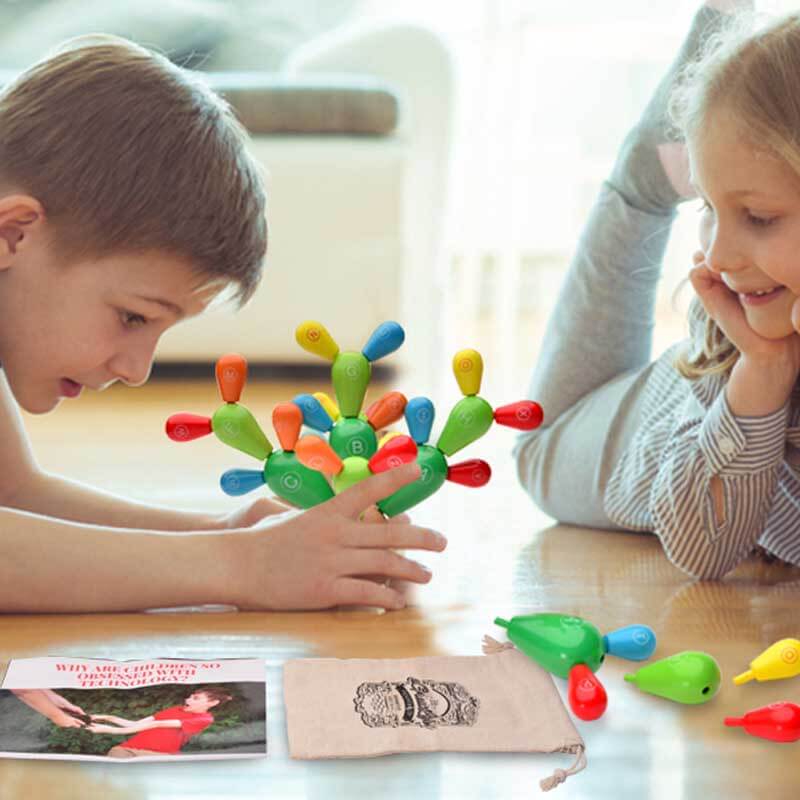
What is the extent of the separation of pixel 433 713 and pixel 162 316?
0.45m

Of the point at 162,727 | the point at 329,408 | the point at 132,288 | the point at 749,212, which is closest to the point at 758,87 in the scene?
the point at 749,212

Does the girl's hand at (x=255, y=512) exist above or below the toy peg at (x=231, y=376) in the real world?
below

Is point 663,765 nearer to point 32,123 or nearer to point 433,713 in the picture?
point 433,713

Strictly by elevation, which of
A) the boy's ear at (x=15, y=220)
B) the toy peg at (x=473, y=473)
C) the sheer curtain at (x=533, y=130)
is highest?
the boy's ear at (x=15, y=220)

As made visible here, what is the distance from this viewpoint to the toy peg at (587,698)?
31.3 inches

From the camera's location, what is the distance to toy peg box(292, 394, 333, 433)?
99cm

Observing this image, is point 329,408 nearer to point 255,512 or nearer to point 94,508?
point 255,512

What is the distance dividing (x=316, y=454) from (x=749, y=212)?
0.39 m

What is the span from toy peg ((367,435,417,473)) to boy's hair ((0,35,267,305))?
0.82ft

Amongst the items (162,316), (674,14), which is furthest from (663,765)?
(674,14)

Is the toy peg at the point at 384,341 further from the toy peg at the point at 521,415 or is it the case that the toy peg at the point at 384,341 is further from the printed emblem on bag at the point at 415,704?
the printed emblem on bag at the point at 415,704

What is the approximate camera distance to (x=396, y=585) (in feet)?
3.56

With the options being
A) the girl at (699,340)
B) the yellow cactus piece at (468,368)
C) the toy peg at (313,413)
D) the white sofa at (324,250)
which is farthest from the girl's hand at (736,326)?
the white sofa at (324,250)

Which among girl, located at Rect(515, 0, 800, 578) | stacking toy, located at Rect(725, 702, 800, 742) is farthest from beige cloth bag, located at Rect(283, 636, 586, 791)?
girl, located at Rect(515, 0, 800, 578)
